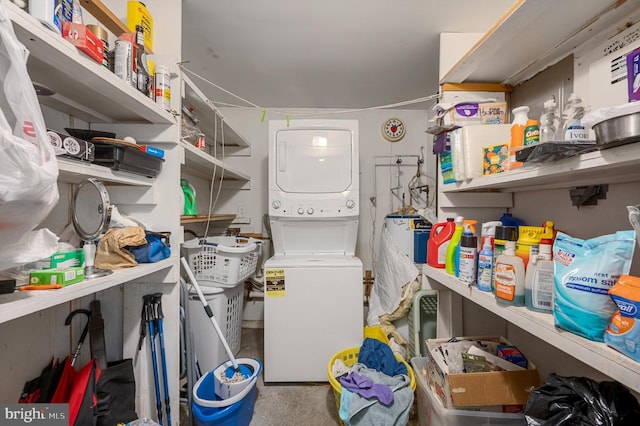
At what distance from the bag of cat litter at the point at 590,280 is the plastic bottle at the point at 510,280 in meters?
0.15

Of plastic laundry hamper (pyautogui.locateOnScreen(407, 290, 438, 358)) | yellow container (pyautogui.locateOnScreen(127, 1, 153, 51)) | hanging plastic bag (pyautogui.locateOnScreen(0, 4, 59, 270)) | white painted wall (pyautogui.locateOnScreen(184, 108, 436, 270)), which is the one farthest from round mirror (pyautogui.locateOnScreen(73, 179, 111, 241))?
white painted wall (pyautogui.locateOnScreen(184, 108, 436, 270))

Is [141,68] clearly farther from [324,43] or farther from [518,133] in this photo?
[518,133]

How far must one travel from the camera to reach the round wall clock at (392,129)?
8.51ft

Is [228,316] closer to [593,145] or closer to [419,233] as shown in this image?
[419,233]

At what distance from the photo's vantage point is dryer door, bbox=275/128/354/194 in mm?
1869

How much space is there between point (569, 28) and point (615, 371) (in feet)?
3.67

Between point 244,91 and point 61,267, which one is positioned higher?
point 244,91

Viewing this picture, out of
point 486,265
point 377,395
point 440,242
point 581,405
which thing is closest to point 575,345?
point 581,405

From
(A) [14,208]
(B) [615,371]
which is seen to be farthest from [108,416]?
(B) [615,371]

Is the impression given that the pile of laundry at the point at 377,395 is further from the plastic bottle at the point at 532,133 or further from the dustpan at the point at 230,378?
the plastic bottle at the point at 532,133

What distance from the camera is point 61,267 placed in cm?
76

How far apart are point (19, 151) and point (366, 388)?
1.46 m

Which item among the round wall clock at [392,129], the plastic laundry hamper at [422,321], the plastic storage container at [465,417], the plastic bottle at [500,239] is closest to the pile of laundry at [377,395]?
the plastic storage container at [465,417]

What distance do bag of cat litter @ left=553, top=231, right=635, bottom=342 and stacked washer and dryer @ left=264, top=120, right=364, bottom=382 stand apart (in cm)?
112
